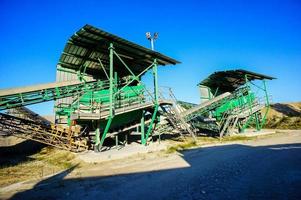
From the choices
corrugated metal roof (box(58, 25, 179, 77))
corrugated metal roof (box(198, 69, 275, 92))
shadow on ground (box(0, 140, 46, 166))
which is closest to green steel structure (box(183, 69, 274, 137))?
corrugated metal roof (box(198, 69, 275, 92))

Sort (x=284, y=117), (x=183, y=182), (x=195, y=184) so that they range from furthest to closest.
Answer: (x=284, y=117)
(x=183, y=182)
(x=195, y=184)

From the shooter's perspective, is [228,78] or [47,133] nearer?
[47,133]

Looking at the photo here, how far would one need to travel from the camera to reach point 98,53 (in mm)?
15133

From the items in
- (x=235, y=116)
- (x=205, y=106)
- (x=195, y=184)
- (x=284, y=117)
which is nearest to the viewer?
(x=195, y=184)

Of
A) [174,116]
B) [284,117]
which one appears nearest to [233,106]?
[174,116]

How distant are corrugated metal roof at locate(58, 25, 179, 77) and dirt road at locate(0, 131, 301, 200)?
7.47 metres

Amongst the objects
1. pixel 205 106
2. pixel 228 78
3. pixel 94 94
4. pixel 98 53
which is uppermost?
pixel 98 53

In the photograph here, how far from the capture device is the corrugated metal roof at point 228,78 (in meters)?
22.9

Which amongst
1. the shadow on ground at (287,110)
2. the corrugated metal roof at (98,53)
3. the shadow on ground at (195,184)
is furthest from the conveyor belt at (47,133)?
the shadow on ground at (287,110)

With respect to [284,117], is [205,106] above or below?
above

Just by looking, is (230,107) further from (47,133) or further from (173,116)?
(47,133)

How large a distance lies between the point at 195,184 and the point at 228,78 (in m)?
20.8

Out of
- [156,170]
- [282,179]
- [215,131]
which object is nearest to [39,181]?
[156,170]

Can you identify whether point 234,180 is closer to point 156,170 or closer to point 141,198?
point 141,198
